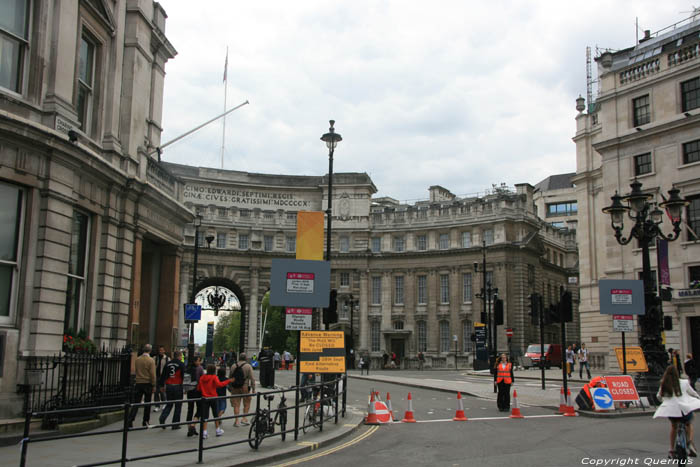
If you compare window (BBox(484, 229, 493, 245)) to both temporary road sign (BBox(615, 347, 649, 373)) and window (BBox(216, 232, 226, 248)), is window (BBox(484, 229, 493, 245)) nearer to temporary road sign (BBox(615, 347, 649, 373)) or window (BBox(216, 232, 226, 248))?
window (BBox(216, 232, 226, 248))

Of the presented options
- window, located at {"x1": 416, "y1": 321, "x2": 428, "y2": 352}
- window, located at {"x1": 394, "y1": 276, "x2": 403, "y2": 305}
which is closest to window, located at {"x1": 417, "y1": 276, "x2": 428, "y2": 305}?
window, located at {"x1": 394, "y1": 276, "x2": 403, "y2": 305}

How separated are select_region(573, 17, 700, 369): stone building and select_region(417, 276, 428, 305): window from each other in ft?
87.1

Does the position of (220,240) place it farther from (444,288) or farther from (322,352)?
(322,352)

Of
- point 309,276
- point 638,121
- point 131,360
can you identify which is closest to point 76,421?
point 131,360

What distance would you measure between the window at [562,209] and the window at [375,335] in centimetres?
4916

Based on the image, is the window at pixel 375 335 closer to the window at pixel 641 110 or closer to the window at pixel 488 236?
the window at pixel 488 236

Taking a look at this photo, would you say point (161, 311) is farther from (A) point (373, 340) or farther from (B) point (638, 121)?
(A) point (373, 340)

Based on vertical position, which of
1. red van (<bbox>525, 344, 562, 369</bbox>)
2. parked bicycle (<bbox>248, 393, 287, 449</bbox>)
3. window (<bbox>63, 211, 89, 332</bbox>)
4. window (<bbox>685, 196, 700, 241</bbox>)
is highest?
window (<bbox>685, 196, 700, 241</bbox>)

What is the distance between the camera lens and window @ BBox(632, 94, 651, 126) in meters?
38.6

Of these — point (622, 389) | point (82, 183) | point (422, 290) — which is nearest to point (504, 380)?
point (622, 389)

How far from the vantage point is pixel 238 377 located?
679 inches

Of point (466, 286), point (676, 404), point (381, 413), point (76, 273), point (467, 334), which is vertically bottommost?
point (381, 413)

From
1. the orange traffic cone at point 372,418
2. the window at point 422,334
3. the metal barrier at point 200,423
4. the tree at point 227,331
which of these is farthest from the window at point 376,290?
the orange traffic cone at point 372,418

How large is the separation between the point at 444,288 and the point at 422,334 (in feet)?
17.4
